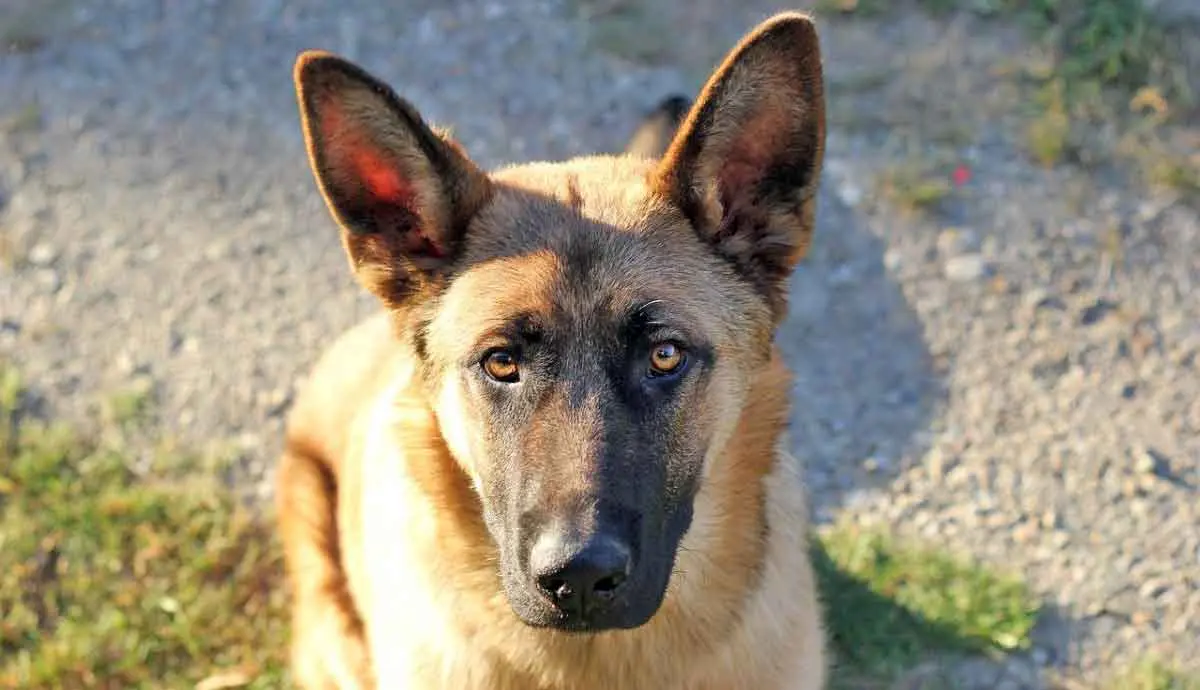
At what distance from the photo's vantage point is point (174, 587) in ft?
14.9

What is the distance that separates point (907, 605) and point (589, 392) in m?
1.98

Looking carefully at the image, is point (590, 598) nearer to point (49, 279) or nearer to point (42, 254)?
point (49, 279)

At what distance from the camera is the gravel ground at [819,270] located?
449 centimetres

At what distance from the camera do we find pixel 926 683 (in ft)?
13.3

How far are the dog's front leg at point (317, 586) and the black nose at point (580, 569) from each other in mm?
1378

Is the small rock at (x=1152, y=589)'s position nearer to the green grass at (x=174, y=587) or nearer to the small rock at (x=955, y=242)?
the green grass at (x=174, y=587)

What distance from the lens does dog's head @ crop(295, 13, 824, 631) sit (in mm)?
2736

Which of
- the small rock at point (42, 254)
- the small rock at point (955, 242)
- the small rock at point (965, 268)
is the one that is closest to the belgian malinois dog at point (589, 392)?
the small rock at point (965, 268)

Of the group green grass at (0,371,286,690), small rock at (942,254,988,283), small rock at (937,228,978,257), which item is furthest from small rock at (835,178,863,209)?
green grass at (0,371,286,690)

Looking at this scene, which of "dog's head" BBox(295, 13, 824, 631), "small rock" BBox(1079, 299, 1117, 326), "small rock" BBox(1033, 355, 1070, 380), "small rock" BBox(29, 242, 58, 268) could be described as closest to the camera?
"dog's head" BBox(295, 13, 824, 631)

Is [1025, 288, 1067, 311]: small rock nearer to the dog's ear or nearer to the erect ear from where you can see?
the erect ear

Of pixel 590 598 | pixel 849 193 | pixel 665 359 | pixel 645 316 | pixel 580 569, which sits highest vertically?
pixel 645 316

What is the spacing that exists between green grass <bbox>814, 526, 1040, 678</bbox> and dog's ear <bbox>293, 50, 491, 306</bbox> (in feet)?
6.68

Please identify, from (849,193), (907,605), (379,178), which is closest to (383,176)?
(379,178)
